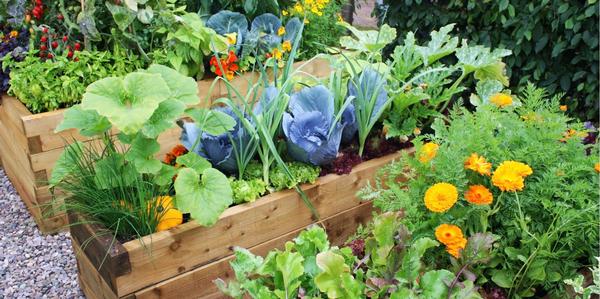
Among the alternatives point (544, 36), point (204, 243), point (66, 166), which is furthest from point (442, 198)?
point (544, 36)

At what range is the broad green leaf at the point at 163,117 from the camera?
1.57 meters

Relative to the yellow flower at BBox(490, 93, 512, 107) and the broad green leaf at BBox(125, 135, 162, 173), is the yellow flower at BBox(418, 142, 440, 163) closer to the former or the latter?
the yellow flower at BBox(490, 93, 512, 107)

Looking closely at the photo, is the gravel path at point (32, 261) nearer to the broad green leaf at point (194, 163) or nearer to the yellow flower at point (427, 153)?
the broad green leaf at point (194, 163)

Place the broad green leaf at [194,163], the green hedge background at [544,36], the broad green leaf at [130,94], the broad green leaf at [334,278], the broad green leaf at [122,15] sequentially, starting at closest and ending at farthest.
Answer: the broad green leaf at [334,278] → the broad green leaf at [130,94] → the broad green leaf at [194,163] → the broad green leaf at [122,15] → the green hedge background at [544,36]

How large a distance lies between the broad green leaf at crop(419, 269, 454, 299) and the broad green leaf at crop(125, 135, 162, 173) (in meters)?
0.83

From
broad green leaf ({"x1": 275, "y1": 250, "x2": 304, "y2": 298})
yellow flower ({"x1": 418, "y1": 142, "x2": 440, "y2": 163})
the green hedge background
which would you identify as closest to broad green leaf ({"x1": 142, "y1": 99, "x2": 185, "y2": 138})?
broad green leaf ({"x1": 275, "y1": 250, "x2": 304, "y2": 298})

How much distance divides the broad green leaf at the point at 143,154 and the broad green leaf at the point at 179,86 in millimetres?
161

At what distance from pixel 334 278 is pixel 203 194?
1.79 ft

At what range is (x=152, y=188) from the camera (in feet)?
5.48

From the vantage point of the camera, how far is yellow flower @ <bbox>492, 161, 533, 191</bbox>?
1.30 meters

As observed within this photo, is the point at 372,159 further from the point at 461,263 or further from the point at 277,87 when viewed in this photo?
the point at 461,263

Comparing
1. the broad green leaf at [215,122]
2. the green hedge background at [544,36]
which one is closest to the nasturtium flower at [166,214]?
the broad green leaf at [215,122]

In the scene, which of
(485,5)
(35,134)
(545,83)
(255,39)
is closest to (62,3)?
Result: (35,134)

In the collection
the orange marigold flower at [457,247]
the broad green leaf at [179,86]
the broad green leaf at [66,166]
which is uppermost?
the broad green leaf at [179,86]
